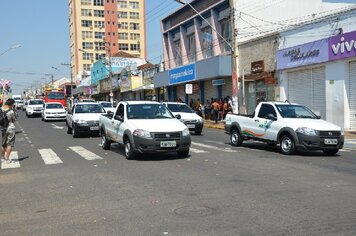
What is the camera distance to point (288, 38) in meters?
25.6

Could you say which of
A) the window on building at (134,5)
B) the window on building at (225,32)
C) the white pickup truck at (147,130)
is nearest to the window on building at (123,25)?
the window on building at (134,5)

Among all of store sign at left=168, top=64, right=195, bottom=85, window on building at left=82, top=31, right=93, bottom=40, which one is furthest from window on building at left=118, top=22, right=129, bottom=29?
store sign at left=168, top=64, right=195, bottom=85

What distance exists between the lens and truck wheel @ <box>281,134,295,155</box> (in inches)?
520

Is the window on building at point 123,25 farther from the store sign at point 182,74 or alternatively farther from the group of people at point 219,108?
the group of people at point 219,108

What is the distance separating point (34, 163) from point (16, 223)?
256 inches

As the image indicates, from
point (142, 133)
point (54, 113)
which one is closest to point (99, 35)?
point (54, 113)

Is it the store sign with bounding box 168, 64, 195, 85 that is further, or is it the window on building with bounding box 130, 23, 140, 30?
the window on building with bounding box 130, 23, 140, 30

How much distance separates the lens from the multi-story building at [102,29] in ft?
389

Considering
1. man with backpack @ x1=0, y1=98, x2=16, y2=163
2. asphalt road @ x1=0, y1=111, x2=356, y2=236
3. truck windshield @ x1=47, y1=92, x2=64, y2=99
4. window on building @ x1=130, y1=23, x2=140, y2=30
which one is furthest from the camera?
window on building @ x1=130, y1=23, x2=140, y2=30

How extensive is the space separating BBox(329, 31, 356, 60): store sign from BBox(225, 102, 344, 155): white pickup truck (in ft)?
25.6

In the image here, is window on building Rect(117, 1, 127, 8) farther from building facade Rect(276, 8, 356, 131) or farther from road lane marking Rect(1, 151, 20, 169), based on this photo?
road lane marking Rect(1, 151, 20, 169)

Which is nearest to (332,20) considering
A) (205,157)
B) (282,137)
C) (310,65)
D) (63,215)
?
(310,65)

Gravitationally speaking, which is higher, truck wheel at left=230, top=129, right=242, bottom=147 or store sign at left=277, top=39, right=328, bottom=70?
store sign at left=277, top=39, right=328, bottom=70

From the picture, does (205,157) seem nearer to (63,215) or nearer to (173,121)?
(173,121)
